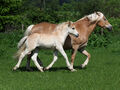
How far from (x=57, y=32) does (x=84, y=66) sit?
1.66 m

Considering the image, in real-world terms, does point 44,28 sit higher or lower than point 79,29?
higher

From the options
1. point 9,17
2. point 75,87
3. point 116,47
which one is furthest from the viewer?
point 9,17

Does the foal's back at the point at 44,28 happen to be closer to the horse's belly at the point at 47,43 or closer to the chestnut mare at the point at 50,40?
the chestnut mare at the point at 50,40

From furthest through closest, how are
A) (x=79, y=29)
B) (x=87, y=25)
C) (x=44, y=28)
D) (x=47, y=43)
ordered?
(x=87, y=25)
(x=79, y=29)
(x=44, y=28)
(x=47, y=43)

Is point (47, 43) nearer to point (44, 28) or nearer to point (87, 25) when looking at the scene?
point (44, 28)

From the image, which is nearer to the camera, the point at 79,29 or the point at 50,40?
the point at 50,40

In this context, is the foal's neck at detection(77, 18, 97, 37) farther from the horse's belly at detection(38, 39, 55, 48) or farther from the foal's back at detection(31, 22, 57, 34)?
the horse's belly at detection(38, 39, 55, 48)

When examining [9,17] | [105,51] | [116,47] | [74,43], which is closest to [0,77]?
[74,43]

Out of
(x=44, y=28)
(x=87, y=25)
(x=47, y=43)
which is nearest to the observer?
(x=47, y=43)

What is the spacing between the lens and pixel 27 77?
1002 centimetres

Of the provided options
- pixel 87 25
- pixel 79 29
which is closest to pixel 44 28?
pixel 79 29

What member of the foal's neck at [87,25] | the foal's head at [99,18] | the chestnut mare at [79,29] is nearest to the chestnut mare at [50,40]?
the chestnut mare at [79,29]

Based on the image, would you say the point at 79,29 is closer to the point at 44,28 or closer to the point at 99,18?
the point at 99,18

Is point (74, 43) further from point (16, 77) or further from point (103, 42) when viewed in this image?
point (103, 42)
